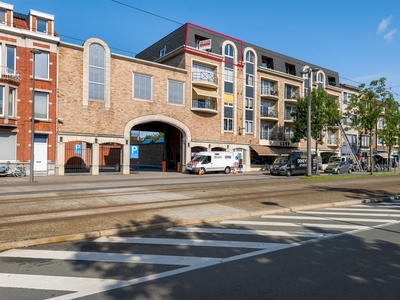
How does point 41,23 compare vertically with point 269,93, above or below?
above

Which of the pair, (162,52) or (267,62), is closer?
(162,52)

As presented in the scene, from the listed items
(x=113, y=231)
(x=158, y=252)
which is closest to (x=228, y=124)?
(x=113, y=231)

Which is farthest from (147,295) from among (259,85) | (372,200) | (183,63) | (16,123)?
(259,85)

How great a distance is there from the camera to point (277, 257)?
17.4 feet

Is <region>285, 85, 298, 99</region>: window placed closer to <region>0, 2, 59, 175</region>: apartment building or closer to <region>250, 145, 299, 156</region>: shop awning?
<region>250, 145, 299, 156</region>: shop awning

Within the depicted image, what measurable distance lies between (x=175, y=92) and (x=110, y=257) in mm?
27305

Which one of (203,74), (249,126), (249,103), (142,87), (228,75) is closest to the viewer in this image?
(142,87)

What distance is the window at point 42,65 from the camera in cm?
2428

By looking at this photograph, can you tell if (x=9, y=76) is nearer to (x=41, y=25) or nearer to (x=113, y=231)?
(x=41, y=25)

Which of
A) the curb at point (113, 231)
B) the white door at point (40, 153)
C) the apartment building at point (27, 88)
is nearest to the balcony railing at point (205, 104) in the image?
the apartment building at point (27, 88)

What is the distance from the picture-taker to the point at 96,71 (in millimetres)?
26891

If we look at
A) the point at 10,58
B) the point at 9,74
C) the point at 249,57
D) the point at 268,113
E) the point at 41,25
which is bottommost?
the point at 268,113

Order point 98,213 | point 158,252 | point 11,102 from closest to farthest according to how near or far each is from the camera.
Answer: point 158,252 → point 98,213 → point 11,102

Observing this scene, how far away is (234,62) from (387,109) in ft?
55.1
